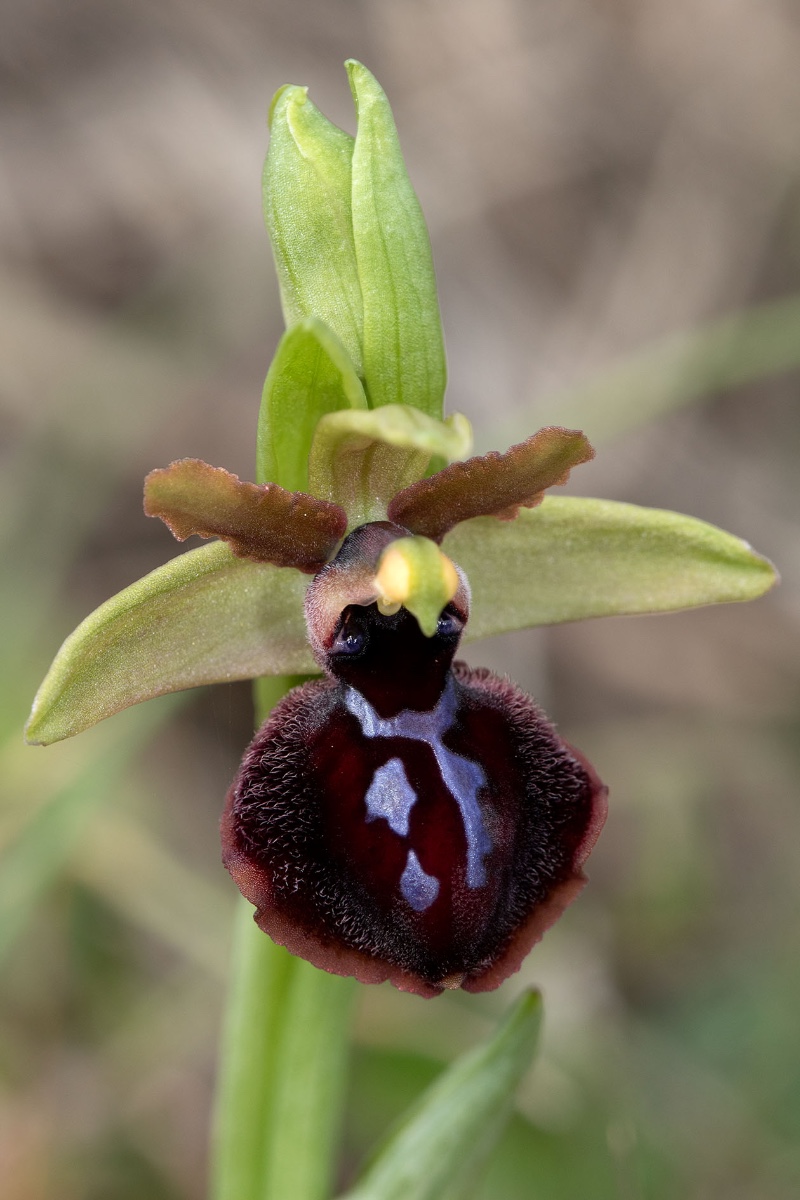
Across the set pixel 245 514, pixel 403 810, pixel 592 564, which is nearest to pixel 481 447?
pixel 592 564

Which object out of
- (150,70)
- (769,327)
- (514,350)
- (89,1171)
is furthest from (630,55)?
(89,1171)

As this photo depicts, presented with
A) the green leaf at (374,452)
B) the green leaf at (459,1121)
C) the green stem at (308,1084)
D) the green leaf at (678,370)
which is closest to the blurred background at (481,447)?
the green leaf at (678,370)

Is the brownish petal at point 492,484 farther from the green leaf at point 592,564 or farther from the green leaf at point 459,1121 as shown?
the green leaf at point 459,1121

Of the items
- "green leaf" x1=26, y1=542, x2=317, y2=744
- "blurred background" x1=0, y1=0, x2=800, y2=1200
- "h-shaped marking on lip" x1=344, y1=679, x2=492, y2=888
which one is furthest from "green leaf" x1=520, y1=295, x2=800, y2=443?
"h-shaped marking on lip" x1=344, y1=679, x2=492, y2=888

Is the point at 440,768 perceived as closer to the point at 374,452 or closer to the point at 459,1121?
the point at 374,452

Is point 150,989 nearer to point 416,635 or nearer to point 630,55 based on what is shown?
point 416,635
